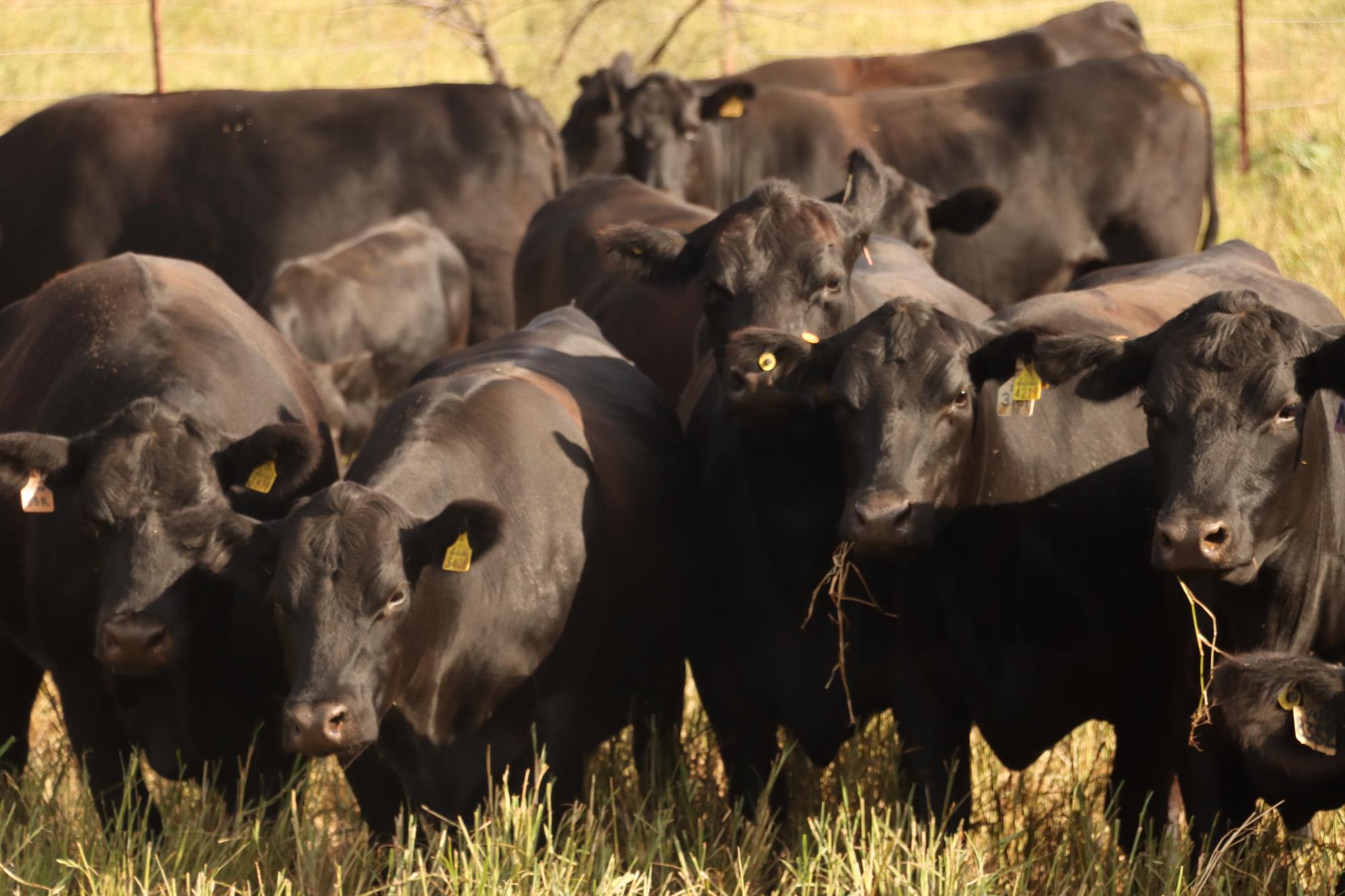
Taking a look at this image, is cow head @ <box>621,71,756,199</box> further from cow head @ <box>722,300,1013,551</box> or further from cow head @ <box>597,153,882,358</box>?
cow head @ <box>722,300,1013,551</box>

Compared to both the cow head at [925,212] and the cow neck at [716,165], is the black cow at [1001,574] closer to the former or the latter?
Answer: the cow head at [925,212]

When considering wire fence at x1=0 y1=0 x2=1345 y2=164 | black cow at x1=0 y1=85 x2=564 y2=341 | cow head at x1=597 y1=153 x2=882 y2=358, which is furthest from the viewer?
wire fence at x1=0 y1=0 x2=1345 y2=164

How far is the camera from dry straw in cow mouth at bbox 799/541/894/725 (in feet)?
15.9

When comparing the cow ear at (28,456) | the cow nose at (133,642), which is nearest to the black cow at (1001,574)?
the cow nose at (133,642)

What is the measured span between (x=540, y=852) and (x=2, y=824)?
1427mm

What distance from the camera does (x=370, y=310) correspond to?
32.9ft

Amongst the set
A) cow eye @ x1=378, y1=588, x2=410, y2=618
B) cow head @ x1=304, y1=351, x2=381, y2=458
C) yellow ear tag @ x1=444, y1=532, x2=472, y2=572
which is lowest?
cow head @ x1=304, y1=351, x2=381, y2=458

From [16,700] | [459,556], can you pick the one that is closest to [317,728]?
[459,556]

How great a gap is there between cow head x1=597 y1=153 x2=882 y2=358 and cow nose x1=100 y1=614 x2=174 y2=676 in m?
1.91

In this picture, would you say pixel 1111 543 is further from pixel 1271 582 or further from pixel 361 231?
pixel 361 231

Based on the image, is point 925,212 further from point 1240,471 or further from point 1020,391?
point 1240,471

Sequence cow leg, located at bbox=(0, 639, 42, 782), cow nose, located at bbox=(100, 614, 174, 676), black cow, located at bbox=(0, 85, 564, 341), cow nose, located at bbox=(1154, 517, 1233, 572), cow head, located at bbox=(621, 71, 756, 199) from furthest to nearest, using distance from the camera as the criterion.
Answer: cow head, located at bbox=(621, 71, 756, 199), black cow, located at bbox=(0, 85, 564, 341), cow leg, located at bbox=(0, 639, 42, 782), cow nose, located at bbox=(100, 614, 174, 676), cow nose, located at bbox=(1154, 517, 1233, 572)

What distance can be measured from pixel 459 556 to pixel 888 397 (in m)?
1.13

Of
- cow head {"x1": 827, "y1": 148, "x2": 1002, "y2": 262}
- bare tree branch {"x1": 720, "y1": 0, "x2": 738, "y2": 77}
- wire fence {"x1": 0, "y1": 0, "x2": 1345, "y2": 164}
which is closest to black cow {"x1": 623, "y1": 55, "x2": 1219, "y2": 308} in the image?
cow head {"x1": 827, "y1": 148, "x2": 1002, "y2": 262}
